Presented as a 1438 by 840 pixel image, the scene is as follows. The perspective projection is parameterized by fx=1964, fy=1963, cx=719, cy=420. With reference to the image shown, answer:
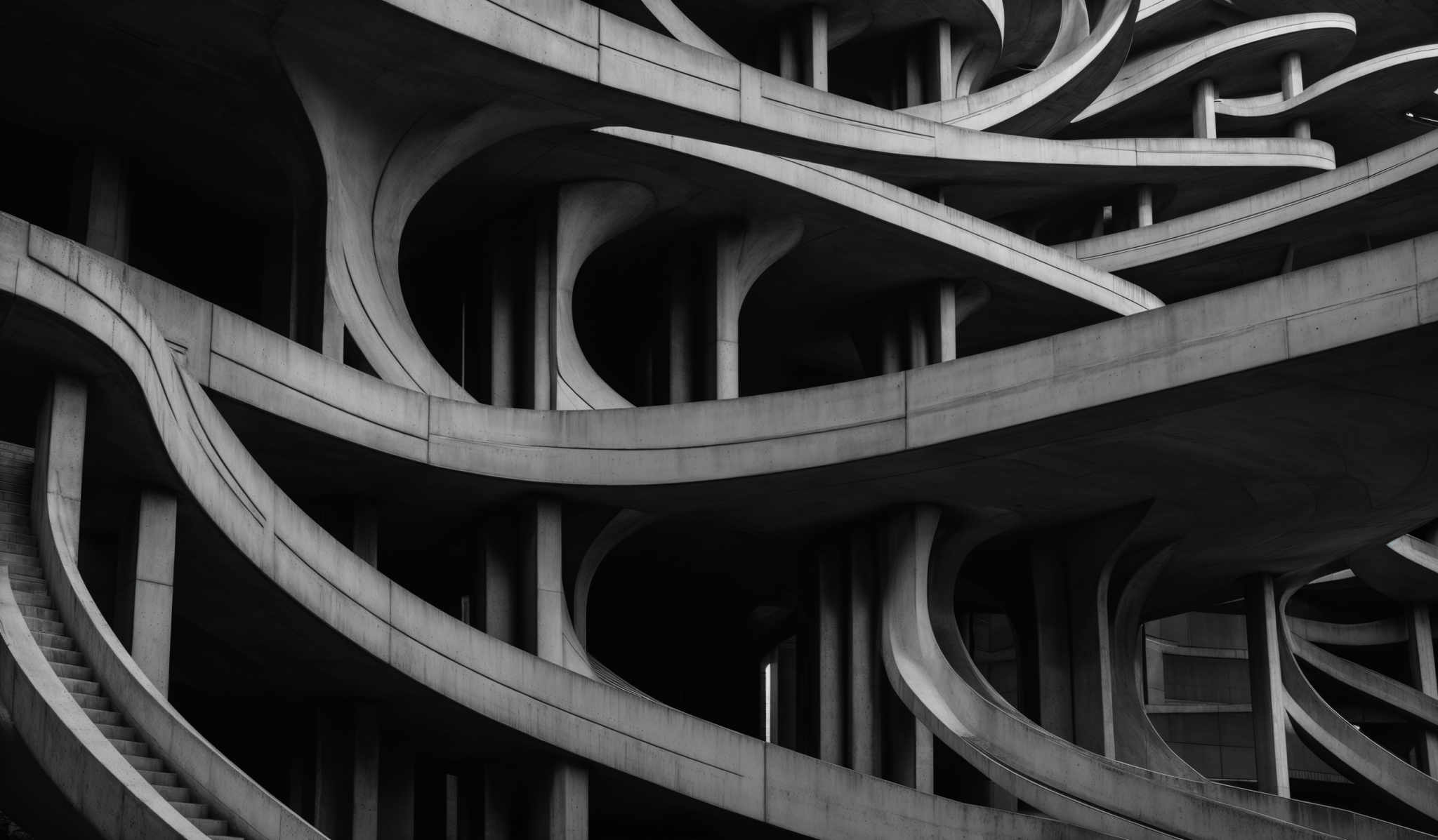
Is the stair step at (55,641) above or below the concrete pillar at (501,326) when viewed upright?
below

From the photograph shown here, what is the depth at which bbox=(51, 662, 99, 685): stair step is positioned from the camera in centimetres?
1230

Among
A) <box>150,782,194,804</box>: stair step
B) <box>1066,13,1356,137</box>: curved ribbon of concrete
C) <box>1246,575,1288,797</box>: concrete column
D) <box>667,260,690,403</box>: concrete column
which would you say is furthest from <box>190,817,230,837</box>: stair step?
<box>1066,13,1356,137</box>: curved ribbon of concrete

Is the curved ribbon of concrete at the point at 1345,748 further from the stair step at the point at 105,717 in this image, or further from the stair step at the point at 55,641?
the stair step at the point at 55,641

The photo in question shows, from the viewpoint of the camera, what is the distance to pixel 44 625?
1261cm

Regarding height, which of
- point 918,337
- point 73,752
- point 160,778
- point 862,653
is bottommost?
point 160,778

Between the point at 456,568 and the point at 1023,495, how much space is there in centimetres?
739

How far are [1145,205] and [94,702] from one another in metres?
23.3

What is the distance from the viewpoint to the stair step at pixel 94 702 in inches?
480

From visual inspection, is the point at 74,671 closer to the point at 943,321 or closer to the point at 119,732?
the point at 119,732

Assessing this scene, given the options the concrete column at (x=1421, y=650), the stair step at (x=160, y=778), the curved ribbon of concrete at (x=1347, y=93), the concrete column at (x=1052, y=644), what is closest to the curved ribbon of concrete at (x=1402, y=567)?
the concrete column at (x=1421, y=650)

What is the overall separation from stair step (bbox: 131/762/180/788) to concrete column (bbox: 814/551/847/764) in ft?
36.3

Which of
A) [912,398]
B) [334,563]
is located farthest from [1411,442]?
[334,563]

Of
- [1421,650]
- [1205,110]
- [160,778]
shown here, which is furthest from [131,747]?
[1205,110]

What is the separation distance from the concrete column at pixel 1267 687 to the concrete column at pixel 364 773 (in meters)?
12.1
